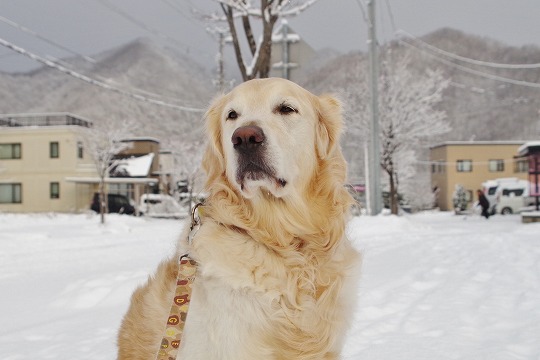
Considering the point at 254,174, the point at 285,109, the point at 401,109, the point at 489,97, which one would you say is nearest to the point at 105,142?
the point at 401,109

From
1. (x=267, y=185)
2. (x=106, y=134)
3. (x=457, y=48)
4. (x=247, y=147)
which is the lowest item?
(x=267, y=185)

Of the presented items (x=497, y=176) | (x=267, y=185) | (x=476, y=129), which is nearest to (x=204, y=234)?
(x=267, y=185)

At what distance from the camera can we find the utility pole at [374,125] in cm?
1662

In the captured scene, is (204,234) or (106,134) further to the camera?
(106,134)

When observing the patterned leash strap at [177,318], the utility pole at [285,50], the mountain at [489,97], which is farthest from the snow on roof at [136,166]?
the patterned leash strap at [177,318]

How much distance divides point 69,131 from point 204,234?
41.1 meters

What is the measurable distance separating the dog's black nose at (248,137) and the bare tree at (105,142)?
2869 cm

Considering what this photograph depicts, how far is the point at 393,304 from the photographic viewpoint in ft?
16.5

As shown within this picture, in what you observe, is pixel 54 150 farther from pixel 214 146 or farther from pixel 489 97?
pixel 489 97

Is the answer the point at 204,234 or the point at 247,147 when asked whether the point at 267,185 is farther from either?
the point at 204,234

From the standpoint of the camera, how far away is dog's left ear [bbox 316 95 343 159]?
8.23 feet

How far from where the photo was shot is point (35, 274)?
8.42 metres

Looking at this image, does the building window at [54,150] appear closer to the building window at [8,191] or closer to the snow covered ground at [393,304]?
the building window at [8,191]

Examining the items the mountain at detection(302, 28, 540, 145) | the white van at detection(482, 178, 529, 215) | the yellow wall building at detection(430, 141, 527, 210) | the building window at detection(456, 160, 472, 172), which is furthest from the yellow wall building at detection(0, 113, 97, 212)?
the building window at detection(456, 160, 472, 172)
